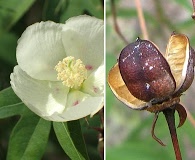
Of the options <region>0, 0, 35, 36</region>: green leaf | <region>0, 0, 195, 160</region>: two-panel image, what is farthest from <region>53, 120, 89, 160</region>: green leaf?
<region>0, 0, 35, 36</region>: green leaf

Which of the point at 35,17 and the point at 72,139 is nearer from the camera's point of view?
the point at 72,139

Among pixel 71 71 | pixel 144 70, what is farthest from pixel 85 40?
pixel 144 70

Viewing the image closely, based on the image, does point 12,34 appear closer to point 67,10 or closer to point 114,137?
point 67,10

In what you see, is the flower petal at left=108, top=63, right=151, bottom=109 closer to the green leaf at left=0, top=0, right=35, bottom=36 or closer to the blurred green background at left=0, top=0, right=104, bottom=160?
the blurred green background at left=0, top=0, right=104, bottom=160

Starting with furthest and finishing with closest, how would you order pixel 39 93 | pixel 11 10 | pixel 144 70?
pixel 11 10, pixel 39 93, pixel 144 70

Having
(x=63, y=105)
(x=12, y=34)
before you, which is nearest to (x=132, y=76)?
(x=63, y=105)

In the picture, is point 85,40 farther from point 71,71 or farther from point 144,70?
point 144,70

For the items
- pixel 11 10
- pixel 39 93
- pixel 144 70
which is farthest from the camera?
pixel 11 10
